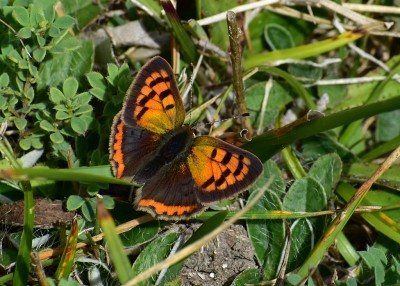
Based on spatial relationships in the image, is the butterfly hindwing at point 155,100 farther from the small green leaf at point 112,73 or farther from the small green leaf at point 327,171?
the small green leaf at point 327,171

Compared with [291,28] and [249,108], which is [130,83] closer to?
[249,108]

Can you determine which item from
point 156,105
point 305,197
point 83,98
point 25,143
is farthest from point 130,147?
point 305,197

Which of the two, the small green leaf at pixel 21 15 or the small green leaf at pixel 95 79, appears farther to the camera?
the small green leaf at pixel 95 79

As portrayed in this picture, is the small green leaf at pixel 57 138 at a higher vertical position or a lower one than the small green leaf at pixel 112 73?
lower

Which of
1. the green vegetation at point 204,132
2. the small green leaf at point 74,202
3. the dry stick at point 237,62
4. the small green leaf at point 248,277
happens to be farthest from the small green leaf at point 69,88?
the small green leaf at point 248,277

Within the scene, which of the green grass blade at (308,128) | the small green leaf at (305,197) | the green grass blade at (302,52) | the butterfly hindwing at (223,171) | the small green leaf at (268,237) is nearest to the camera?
the green grass blade at (308,128)

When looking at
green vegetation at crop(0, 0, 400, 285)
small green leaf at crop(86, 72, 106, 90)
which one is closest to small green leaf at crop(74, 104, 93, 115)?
green vegetation at crop(0, 0, 400, 285)

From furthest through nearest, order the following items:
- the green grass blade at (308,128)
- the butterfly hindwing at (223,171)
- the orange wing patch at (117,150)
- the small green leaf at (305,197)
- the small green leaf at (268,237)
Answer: the small green leaf at (305,197), the small green leaf at (268,237), the orange wing patch at (117,150), the butterfly hindwing at (223,171), the green grass blade at (308,128)

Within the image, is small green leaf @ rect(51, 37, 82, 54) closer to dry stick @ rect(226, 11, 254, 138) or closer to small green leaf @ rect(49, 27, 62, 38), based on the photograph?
small green leaf @ rect(49, 27, 62, 38)
